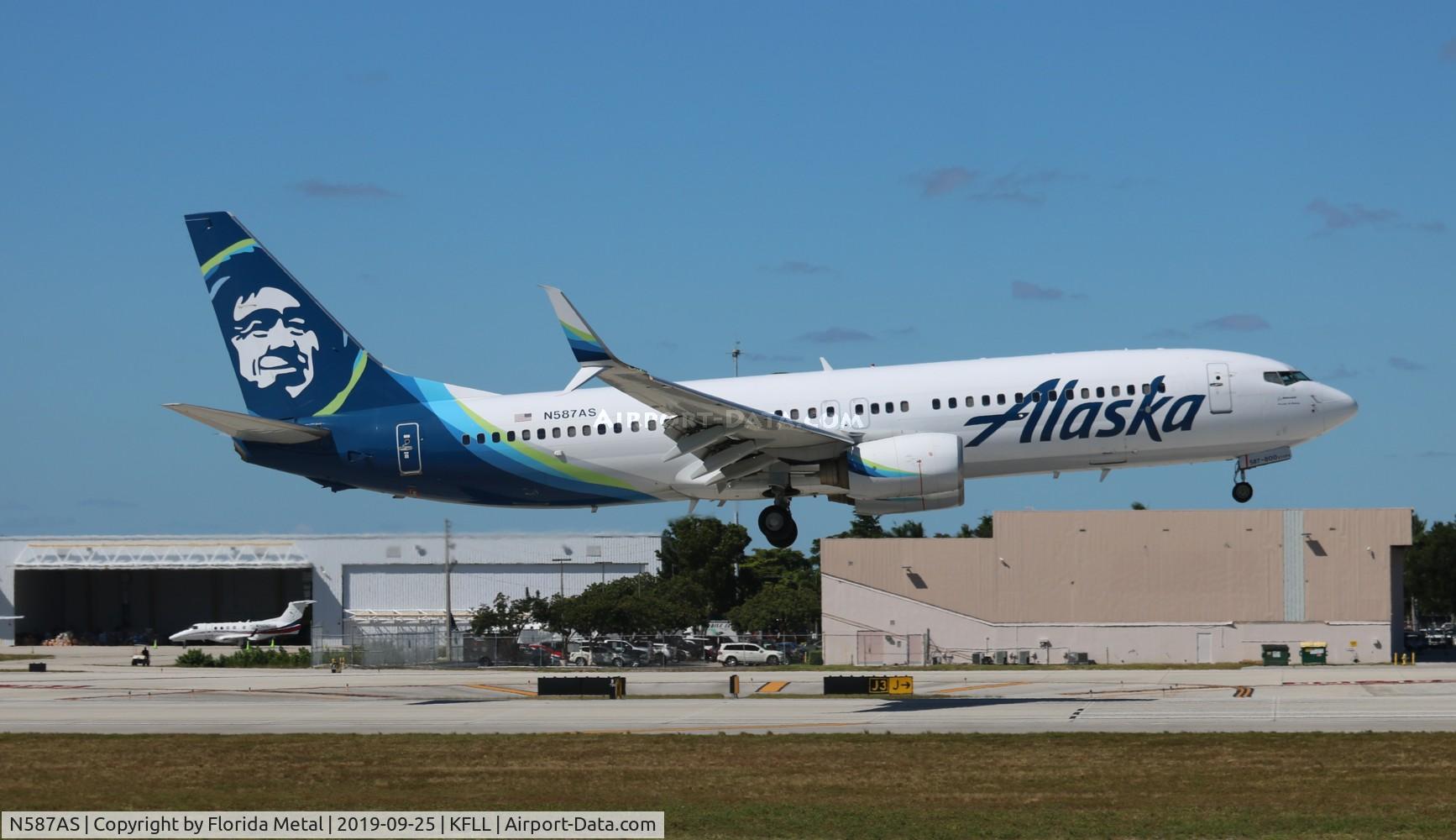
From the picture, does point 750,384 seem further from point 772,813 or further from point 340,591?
point 340,591

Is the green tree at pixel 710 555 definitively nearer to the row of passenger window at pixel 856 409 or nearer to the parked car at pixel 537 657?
the parked car at pixel 537 657

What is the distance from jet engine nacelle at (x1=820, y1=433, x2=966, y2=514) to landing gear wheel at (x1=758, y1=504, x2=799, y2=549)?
267 centimetres

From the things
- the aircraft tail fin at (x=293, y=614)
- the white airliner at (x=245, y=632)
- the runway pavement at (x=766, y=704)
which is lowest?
the white airliner at (x=245, y=632)

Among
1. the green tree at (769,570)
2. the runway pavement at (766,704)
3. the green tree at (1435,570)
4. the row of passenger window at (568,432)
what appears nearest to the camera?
the runway pavement at (766,704)

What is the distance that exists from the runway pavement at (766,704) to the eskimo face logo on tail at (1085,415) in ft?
24.3

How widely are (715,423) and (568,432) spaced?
506cm

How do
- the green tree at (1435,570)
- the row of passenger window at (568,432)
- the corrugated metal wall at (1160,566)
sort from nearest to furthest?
1. the row of passenger window at (568,432)
2. the corrugated metal wall at (1160,566)
3. the green tree at (1435,570)

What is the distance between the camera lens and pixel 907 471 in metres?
43.5

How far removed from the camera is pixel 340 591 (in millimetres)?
123500

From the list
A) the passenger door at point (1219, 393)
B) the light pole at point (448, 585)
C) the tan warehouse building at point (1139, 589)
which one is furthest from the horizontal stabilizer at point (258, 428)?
the tan warehouse building at point (1139, 589)

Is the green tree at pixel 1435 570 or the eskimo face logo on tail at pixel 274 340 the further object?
the green tree at pixel 1435 570

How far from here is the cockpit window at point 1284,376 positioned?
45.4 m

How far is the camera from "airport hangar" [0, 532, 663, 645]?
120562 mm

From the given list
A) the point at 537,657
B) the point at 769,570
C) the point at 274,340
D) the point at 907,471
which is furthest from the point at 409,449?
the point at 769,570
